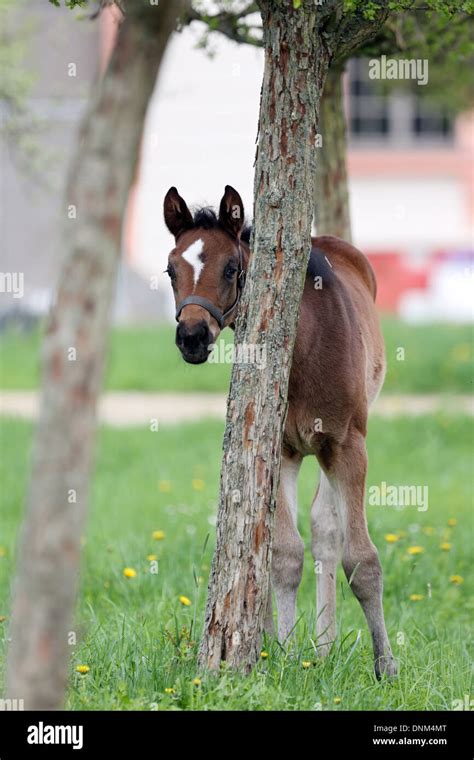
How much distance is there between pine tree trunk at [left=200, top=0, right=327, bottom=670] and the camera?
4.80 metres

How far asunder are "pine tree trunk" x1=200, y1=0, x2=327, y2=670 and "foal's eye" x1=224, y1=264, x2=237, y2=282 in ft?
1.12

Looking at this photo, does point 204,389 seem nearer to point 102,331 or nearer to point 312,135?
point 312,135

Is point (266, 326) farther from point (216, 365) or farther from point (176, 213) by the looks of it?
point (216, 365)

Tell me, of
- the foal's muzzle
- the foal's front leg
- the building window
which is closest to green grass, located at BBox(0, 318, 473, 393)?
the foal's front leg

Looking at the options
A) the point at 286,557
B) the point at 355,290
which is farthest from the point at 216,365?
the point at 286,557

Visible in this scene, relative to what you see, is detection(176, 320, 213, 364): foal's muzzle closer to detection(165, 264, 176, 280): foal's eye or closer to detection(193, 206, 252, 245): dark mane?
detection(165, 264, 176, 280): foal's eye

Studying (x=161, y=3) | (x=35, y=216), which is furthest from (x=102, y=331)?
(x=35, y=216)

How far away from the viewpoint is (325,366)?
5.63m

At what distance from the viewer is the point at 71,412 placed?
3297 mm

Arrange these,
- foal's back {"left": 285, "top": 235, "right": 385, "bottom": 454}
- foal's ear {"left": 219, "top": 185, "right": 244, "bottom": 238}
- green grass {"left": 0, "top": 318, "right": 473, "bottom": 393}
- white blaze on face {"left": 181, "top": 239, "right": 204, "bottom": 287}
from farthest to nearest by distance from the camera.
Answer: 1. green grass {"left": 0, "top": 318, "right": 473, "bottom": 393}
2. foal's back {"left": 285, "top": 235, "right": 385, "bottom": 454}
3. foal's ear {"left": 219, "top": 185, "right": 244, "bottom": 238}
4. white blaze on face {"left": 181, "top": 239, "right": 204, "bottom": 287}

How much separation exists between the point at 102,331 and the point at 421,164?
27.7m

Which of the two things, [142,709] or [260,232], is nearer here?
[142,709]
